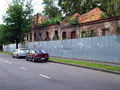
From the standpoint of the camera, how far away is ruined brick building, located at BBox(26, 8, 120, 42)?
22.0 m

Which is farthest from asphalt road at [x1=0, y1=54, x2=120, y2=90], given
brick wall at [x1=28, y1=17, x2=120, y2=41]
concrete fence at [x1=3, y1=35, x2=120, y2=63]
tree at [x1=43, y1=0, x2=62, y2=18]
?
tree at [x1=43, y1=0, x2=62, y2=18]

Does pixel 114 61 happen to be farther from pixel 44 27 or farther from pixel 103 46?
pixel 44 27

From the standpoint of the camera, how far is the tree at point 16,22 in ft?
116

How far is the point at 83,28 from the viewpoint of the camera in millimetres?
25984

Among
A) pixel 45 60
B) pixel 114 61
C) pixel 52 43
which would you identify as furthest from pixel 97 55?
pixel 52 43

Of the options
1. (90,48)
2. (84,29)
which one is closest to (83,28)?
(84,29)

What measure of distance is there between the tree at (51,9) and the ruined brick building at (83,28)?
6.88 m

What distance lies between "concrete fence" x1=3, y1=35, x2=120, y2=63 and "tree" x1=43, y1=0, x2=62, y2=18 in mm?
18219

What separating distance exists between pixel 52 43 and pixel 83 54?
821 centimetres

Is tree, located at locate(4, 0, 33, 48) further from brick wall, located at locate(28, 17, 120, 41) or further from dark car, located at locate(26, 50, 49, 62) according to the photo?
dark car, located at locate(26, 50, 49, 62)

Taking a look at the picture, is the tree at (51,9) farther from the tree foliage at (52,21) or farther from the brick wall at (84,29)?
the brick wall at (84,29)

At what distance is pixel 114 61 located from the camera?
624 inches

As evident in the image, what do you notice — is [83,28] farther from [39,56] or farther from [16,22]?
[16,22]

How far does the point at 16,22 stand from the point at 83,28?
1642cm
